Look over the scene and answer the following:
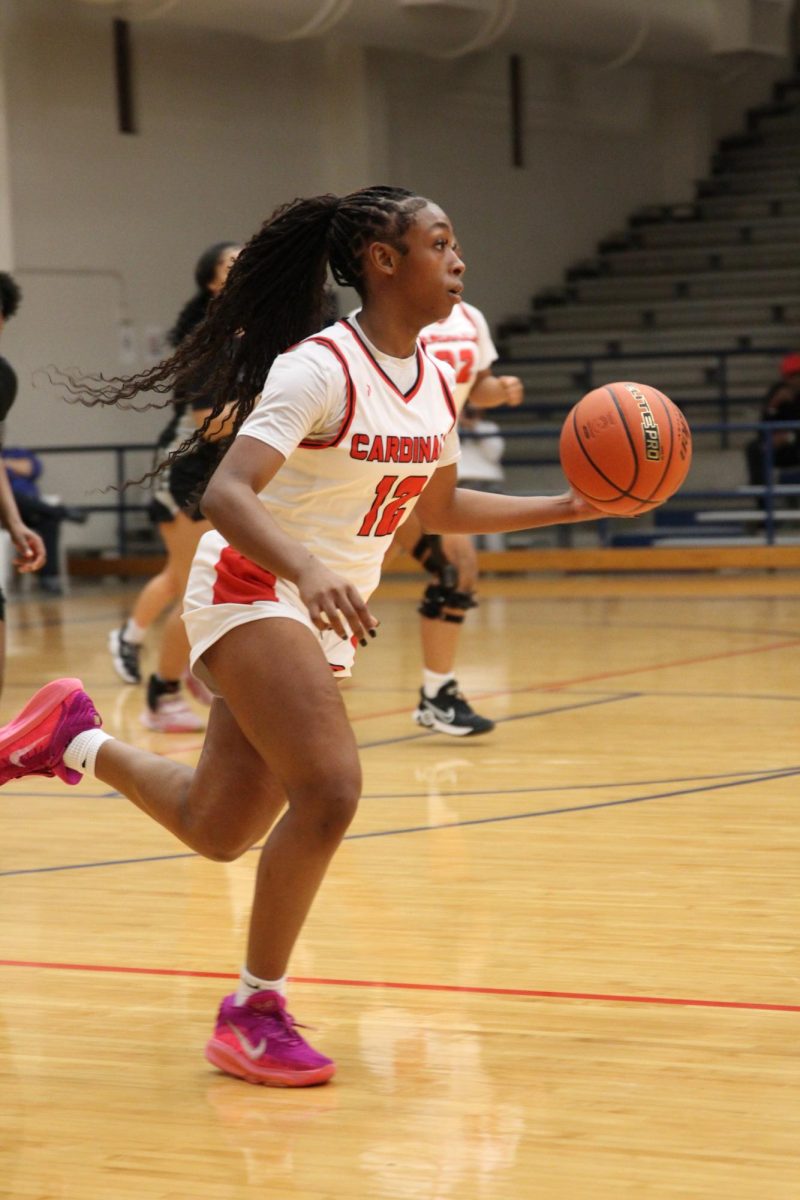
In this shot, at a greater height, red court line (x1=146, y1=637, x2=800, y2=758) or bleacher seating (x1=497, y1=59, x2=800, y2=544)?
bleacher seating (x1=497, y1=59, x2=800, y2=544)

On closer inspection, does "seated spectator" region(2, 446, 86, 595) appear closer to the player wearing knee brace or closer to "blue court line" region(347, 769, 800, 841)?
the player wearing knee brace

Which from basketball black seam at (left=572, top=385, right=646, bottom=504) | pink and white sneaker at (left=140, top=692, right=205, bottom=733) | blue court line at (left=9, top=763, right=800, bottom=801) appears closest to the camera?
basketball black seam at (left=572, top=385, right=646, bottom=504)

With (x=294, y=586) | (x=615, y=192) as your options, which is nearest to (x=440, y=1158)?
(x=294, y=586)

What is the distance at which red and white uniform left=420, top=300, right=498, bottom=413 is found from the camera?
20.5 feet

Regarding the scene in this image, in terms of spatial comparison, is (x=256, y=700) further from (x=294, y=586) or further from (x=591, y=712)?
(x=591, y=712)

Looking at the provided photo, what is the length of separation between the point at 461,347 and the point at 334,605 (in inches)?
151

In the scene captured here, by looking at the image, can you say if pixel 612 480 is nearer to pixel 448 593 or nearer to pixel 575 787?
pixel 575 787

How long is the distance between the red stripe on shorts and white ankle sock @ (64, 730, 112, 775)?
1.75 feet

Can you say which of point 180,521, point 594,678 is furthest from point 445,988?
point 594,678

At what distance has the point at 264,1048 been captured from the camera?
9.16 feet

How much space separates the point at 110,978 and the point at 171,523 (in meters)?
3.41

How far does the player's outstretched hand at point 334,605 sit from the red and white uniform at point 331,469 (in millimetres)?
247

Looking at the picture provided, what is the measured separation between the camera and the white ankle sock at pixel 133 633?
303 inches

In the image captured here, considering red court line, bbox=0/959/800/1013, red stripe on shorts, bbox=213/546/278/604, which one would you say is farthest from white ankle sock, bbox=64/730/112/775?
red stripe on shorts, bbox=213/546/278/604
